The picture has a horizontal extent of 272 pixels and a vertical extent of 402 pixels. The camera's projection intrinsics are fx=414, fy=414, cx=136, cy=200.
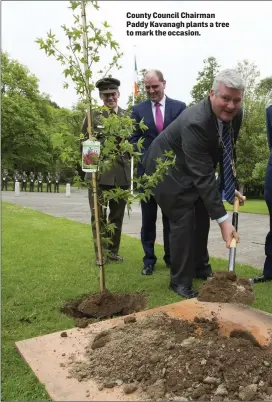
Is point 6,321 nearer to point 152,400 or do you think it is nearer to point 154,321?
point 154,321

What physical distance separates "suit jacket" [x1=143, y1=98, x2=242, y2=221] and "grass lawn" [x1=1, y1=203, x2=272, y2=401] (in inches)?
38.9

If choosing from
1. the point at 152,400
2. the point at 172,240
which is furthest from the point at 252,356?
the point at 172,240

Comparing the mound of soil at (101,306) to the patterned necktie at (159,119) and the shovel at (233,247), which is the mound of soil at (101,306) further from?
the patterned necktie at (159,119)

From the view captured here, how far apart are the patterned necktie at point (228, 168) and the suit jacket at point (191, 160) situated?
0.09 metres

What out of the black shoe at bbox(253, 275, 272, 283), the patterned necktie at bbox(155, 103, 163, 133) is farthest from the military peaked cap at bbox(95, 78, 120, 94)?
the black shoe at bbox(253, 275, 272, 283)

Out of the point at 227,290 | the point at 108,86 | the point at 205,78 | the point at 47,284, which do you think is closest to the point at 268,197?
the point at 227,290

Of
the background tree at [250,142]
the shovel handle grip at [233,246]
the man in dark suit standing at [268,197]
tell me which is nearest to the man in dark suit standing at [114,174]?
the shovel handle grip at [233,246]

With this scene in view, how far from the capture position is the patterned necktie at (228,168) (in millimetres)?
4026

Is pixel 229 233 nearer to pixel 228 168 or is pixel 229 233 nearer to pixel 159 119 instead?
pixel 228 168

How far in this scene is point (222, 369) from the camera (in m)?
2.49

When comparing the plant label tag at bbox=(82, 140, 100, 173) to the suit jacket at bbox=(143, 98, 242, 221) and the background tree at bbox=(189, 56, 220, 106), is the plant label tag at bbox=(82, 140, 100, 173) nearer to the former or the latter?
the suit jacket at bbox=(143, 98, 242, 221)

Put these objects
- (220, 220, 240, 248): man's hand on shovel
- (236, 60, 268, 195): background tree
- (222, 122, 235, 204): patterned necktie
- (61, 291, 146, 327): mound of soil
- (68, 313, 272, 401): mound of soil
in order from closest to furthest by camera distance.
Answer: (68, 313, 272, 401): mound of soil
(220, 220, 240, 248): man's hand on shovel
(61, 291, 146, 327): mound of soil
(222, 122, 235, 204): patterned necktie
(236, 60, 268, 195): background tree

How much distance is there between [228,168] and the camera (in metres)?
4.18

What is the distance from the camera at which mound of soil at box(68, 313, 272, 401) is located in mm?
2348
